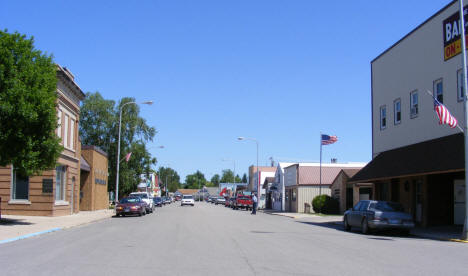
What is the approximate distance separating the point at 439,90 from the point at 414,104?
2.69m

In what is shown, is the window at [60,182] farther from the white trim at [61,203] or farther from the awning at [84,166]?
the awning at [84,166]

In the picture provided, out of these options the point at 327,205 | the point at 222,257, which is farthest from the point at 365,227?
the point at 327,205

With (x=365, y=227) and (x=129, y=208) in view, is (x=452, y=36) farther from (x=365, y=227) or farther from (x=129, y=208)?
(x=129, y=208)

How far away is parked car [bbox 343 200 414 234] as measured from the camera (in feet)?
69.1

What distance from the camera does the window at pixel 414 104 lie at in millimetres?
27000

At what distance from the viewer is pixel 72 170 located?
1452 inches

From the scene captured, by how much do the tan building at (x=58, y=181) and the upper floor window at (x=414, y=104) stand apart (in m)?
19.5

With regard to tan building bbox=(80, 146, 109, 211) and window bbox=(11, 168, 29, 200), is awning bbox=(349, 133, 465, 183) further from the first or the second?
tan building bbox=(80, 146, 109, 211)

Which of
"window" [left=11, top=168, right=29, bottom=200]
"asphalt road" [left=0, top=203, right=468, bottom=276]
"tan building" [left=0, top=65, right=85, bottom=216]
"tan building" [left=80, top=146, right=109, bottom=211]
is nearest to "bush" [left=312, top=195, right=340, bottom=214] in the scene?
"tan building" [left=80, top=146, right=109, bottom=211]

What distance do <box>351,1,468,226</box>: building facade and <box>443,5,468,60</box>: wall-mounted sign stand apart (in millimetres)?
46

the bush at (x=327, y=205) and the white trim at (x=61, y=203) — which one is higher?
the white trim at (x=61, y=203)

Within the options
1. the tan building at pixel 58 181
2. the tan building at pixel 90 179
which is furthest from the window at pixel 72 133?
the tan building at pixel 90 179

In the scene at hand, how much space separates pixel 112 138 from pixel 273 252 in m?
54.5

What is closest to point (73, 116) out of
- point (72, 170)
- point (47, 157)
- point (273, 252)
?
→ point (72, 170)
